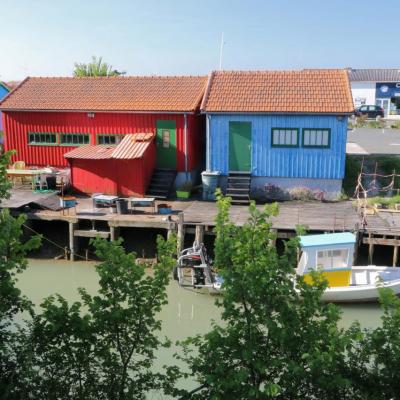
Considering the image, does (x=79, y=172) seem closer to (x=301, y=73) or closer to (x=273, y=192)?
(x=273, y=192)

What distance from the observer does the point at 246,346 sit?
6.79 metres

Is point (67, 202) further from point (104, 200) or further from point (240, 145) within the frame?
point (240, 145)

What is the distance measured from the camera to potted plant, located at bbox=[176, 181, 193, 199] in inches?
865

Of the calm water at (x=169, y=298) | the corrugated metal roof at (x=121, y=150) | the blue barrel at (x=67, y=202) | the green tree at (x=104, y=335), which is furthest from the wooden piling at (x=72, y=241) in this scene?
the green tree at (x=104, y=335)

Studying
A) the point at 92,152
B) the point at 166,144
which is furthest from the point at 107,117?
the point at 166,144

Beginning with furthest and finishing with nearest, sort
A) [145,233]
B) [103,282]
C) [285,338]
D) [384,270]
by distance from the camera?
1. [145,233]
2. [384,270]
3. [103,282]
4. [285,338]

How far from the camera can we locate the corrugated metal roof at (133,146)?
70.1ft

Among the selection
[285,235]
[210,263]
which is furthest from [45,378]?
[285,235]

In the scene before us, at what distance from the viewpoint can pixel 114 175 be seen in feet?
72.3

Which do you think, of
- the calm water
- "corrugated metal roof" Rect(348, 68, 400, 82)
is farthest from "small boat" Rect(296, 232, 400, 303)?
"corrugated metal roof" Rect(348, 68, 400, 82)

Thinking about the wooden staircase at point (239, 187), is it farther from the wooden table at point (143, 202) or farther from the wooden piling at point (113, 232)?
the wooden piling at point (113, 232)

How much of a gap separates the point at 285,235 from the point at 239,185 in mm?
4519

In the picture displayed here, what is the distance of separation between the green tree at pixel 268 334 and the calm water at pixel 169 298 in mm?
6063

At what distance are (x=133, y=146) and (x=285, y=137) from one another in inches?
237
